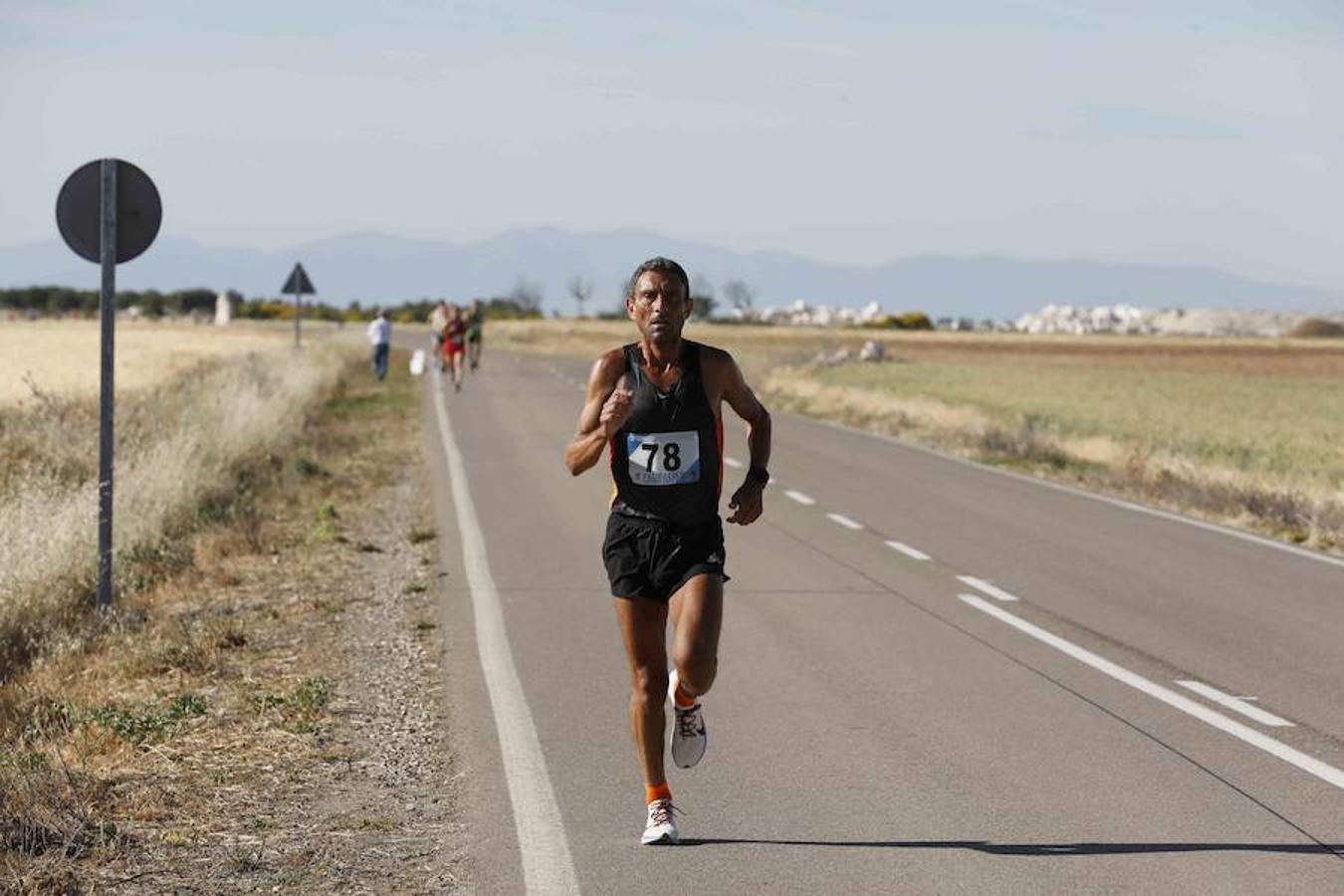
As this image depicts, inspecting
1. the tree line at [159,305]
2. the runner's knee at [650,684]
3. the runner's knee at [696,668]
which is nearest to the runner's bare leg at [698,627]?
the runner's knee at [696,668]

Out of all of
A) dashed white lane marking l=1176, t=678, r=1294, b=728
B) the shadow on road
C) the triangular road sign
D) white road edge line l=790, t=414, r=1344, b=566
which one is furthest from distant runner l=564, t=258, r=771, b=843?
the triangular road sign

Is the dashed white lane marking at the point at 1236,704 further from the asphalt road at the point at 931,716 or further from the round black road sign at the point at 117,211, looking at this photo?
the round black road sign at the point at 117,211

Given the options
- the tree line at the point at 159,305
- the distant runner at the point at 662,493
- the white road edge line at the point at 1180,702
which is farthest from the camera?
the tree line at the point at 159,305

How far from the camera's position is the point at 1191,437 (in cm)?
3325

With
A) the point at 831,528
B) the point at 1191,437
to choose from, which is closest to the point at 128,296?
the point at 1191,437

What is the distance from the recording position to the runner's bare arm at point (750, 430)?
651cm

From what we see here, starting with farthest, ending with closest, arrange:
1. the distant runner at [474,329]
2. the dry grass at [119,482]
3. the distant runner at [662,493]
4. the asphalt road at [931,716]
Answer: the distant runner at [474,329] < the dry grass at [119,482] < the asphalt road at [931,716] < the distant runner at [662,493]

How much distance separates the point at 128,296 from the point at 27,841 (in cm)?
17466

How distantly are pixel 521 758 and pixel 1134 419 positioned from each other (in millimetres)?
32995

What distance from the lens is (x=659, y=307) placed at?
20.6 feet

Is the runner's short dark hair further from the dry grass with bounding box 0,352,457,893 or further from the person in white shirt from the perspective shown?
the person in white shirt

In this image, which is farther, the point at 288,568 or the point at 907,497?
the point at 907,497

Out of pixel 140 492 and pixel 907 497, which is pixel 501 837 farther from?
pixel 907 497

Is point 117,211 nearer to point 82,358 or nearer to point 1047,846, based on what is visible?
point 1047,846
